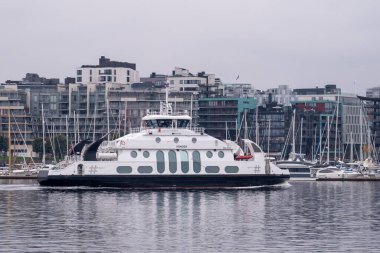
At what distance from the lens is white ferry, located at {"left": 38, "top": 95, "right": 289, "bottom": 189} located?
4045 inches

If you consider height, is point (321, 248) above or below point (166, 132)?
below

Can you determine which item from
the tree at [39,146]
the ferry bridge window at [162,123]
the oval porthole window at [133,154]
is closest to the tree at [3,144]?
the tree at [39,146]

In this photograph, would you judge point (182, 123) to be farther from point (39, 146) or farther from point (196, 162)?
point (39, 146)

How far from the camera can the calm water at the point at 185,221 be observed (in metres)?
58.4

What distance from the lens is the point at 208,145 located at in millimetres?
105688

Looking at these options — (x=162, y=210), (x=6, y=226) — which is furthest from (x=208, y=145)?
(x=6, y=226)

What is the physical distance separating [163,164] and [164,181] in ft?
4.94

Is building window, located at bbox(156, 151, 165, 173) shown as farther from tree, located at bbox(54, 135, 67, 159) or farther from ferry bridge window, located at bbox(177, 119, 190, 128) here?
tree, located at bbox(54, 135, 67, 159)

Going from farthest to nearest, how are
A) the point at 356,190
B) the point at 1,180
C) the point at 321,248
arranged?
the point at 1,180, the point at 356,190, the point at 321,248

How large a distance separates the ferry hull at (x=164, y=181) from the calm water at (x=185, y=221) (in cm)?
102

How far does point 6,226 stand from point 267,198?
32.3m

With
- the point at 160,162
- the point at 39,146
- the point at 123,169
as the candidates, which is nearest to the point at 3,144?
the point at 39,146

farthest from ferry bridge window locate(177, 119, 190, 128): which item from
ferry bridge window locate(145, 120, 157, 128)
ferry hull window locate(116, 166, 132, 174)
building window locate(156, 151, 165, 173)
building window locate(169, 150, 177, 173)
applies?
ferry hull window locate(116, 166, 132, 174)

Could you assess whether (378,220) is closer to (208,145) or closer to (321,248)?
(321,248)
